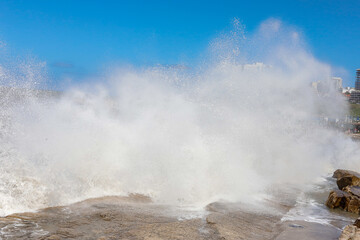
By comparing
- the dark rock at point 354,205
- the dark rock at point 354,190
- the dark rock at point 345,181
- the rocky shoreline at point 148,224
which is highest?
the dark rock at point 345,181

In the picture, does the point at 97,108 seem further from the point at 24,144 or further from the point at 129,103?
the point at 24,144

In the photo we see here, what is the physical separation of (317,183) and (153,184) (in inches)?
297

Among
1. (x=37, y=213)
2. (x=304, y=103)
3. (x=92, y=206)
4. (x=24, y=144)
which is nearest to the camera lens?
(x=37, y=213)

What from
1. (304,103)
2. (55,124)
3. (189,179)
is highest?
(304,103)

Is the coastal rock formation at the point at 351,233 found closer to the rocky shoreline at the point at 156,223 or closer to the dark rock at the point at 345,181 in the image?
the rocky shoreline at the point at 156,223

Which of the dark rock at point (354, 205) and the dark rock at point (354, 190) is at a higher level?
the dark rock at point (354, 190)

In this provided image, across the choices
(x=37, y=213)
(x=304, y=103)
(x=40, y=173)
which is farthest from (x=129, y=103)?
(x=304, y=103)

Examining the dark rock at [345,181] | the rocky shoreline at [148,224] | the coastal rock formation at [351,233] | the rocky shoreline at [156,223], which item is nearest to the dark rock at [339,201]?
the rocky shoreline at [156,223]

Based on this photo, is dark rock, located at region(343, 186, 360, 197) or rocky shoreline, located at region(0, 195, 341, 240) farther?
dark rock, located at region(343, 186, 360, 197)

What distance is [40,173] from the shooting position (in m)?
8.40

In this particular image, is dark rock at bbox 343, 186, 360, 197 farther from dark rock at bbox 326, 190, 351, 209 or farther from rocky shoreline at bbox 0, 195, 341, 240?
rocky shoreline at bbox 0, 195, 341, 240

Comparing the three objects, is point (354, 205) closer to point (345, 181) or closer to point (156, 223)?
point (345, 181)

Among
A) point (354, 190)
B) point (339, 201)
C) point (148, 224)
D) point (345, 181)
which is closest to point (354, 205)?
point (339, 201)

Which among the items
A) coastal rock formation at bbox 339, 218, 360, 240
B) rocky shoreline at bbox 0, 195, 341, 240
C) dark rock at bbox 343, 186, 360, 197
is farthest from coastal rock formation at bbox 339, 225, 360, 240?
dark rock at bbox 343, 186, 360, 197
